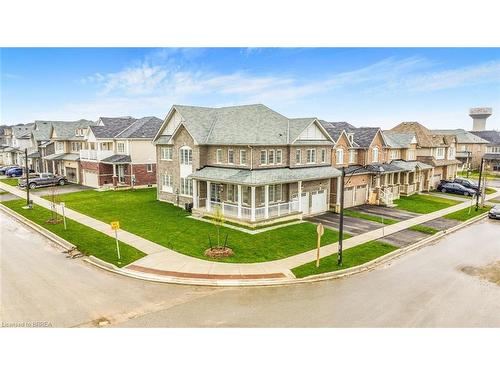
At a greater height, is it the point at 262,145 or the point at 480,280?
the point at 262,145

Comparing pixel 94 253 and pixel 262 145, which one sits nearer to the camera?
pixel 94 253

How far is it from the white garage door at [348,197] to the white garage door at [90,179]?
2823 cm

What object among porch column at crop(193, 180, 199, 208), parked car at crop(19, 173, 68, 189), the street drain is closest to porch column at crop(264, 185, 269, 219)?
porch column at crop(193, 180, 199, 208)

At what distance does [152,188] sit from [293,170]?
21.0 metres

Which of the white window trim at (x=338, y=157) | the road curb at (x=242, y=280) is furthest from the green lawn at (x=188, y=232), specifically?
the white window trim at (x=338, y=157)

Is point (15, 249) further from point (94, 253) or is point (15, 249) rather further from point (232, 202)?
point (232, 202)

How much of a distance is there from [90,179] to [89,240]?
24.9m

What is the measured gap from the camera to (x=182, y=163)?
31016mm

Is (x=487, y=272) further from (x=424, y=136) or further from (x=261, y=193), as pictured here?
(x=424, y=136)

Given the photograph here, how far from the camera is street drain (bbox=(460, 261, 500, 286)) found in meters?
16.9

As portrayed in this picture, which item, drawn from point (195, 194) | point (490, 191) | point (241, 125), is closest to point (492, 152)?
point (490, 191)

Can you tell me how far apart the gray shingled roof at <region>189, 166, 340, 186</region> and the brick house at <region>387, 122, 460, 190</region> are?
65.7ft

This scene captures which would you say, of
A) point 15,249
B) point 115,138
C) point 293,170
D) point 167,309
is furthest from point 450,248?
point 115,138

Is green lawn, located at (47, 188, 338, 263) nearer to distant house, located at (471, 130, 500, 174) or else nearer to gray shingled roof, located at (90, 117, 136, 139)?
gray shingled roof, located at (90, 117, 136, 139)
